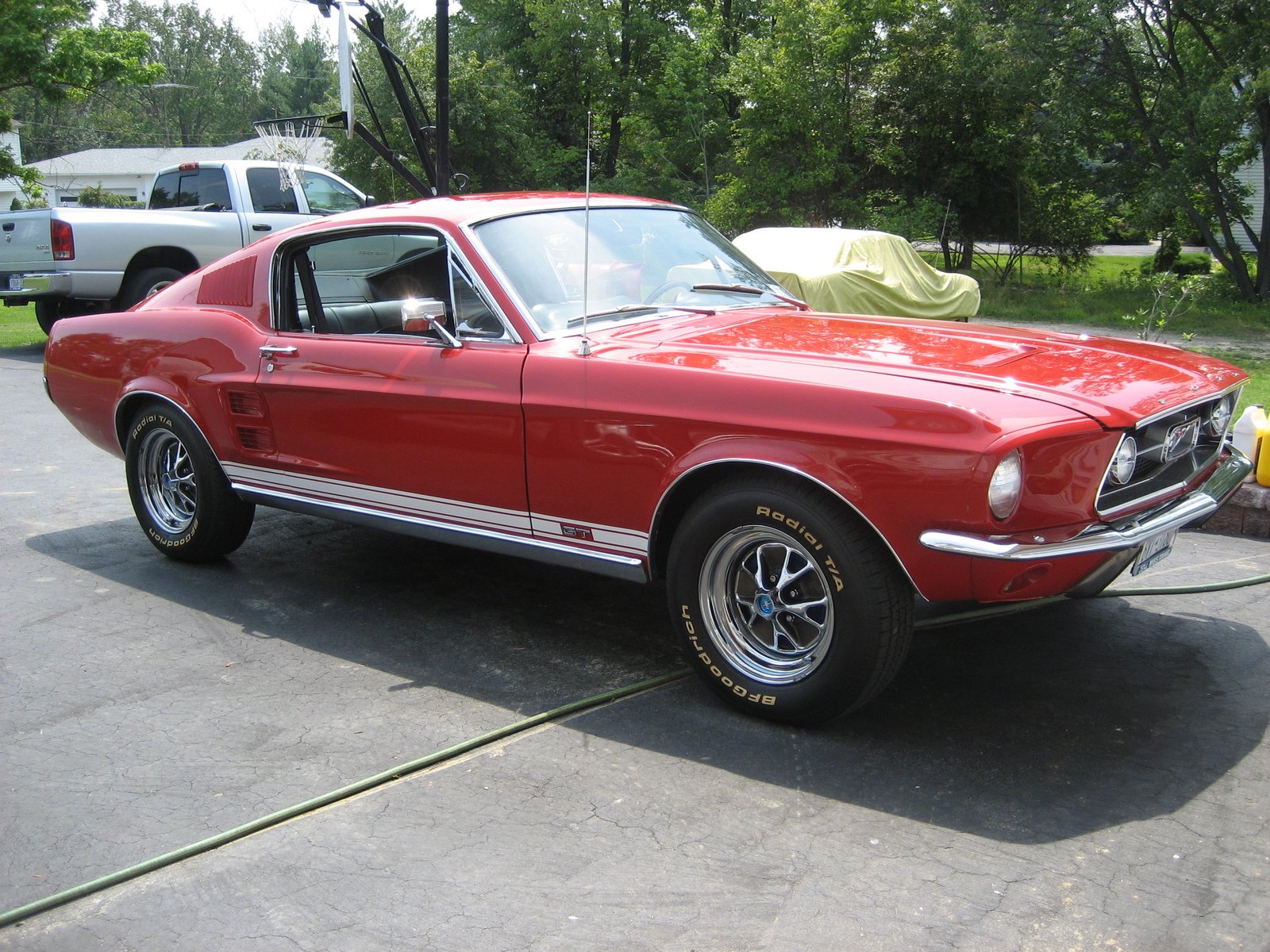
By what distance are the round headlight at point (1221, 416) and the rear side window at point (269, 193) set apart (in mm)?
11413

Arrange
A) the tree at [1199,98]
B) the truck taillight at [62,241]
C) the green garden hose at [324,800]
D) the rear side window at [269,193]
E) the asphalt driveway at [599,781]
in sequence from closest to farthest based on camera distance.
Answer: the asphalt driveway at [599,781]
the green garden hose at [324,800]
the truck taillight at [62,241]
the rear side window at [269,193]
the tree at [1199,98]

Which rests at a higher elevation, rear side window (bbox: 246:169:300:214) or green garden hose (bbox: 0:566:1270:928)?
rear side window (bbox: 246:169:300:214)

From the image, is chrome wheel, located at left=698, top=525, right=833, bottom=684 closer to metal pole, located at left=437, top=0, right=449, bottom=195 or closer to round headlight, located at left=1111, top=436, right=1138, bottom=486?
round headlight, located at left=1111, top=436, right=1138, bottom=486

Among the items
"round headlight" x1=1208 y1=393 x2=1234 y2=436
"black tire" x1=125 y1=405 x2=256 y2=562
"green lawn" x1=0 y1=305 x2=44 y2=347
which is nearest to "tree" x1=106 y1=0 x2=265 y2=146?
"green lawn" x1=0 y1=305 x2=44 y2=347

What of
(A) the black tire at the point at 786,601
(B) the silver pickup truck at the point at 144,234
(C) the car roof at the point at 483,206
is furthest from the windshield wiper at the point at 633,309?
(B) the silver pickup truck at the point at 144,234

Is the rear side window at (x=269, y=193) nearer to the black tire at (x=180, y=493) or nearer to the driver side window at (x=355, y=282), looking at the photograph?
the black tire at (x=180, y=493)

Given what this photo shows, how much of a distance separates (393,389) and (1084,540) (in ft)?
8.18

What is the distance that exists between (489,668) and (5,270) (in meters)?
10.9

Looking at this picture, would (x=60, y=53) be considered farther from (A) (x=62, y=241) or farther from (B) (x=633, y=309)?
(B) (x=633, y=309)

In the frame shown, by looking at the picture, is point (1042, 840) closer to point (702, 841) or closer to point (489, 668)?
point (702, 841)

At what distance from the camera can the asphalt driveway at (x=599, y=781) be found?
272cm

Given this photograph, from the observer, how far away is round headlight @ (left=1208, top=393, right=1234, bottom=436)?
4027mm

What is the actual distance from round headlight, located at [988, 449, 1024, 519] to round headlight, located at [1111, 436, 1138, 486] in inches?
15.6

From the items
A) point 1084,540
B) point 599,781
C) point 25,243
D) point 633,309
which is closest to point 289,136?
point 25,243
